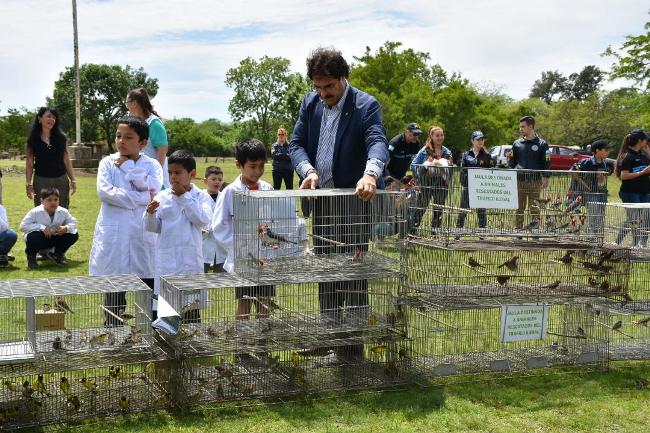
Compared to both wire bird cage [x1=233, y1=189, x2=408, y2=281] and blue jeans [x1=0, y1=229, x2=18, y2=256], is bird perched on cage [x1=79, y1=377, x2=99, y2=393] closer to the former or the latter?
wire bird cage [x1=233, y1=189, x2=408, y2=281]

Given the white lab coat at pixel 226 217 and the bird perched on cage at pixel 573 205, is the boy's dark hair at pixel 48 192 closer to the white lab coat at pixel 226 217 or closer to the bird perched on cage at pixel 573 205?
the white lab coat at pixel 226 217

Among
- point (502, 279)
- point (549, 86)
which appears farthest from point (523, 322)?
point (549, 86)

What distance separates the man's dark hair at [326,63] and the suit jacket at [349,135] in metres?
0.30

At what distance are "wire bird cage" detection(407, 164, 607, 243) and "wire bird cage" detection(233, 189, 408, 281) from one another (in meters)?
0.24

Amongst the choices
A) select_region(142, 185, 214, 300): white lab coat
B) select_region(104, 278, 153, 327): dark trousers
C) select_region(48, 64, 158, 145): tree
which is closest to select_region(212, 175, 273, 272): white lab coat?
select_region(142, 185, 214, 300): white lab coat

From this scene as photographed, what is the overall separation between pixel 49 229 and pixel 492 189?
22.4 feet

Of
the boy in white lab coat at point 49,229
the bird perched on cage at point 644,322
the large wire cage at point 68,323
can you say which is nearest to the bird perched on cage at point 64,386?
the large wire cage at point 68,323

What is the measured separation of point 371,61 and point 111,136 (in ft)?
109

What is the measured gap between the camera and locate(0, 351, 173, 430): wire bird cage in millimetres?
4351

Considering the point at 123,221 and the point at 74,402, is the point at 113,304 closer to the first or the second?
the point at 123,221

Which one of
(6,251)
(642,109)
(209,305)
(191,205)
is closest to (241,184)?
(191,205)

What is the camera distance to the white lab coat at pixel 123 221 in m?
5.76

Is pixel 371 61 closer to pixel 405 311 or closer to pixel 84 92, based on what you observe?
pixel 84 92

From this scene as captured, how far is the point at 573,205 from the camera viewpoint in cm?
582
